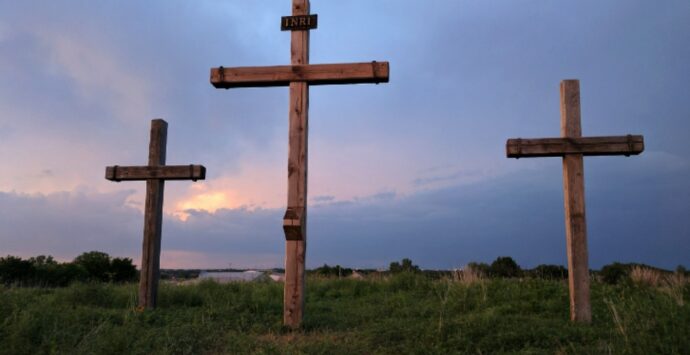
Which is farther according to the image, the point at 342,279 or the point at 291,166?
the point at 342,279

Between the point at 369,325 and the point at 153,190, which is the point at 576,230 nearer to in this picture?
the point at 369,325

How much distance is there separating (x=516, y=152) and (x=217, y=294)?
7059 millimetres

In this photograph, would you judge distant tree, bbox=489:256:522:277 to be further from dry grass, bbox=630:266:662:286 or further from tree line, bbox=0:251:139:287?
tree line, bbox=0:251:139:287

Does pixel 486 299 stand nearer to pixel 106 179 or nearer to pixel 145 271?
pixel 145 271

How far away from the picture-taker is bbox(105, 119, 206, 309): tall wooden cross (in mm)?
9977

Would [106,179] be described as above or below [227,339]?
above

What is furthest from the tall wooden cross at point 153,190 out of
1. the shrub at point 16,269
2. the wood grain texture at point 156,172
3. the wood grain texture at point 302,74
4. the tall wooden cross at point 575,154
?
the shrub at point 16,269

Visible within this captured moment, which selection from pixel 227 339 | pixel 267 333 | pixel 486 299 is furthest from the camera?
pixel 486 299

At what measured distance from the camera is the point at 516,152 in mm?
8406

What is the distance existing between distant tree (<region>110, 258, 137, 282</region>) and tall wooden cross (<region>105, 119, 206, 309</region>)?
16.5m

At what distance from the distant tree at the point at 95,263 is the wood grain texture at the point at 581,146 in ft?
71.0

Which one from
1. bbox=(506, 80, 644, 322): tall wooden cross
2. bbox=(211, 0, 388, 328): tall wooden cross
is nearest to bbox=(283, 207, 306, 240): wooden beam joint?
bbox=(211, 0, 388, 328): tall wooden cross

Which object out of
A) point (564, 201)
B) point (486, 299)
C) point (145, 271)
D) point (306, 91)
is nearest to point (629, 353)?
point (564, 201)

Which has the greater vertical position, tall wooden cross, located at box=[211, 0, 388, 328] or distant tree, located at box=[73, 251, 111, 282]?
tall wooden cross, located at box=[211, 0, 388, 328]
